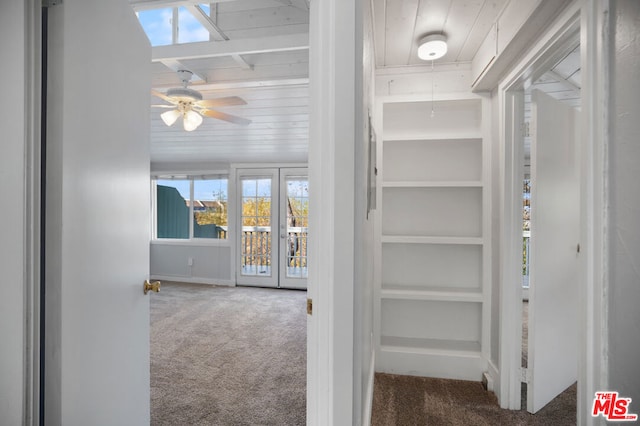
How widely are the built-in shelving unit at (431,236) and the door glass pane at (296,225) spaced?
3082mm

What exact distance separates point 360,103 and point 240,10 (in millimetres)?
1629

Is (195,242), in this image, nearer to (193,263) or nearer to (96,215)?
(193,263)

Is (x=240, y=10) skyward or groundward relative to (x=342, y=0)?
skyward

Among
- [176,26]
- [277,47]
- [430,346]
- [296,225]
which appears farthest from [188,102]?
[296,225]

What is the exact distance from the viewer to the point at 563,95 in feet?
9.41

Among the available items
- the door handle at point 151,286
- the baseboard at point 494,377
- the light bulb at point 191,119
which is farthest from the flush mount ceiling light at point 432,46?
the baseboard at point 494,377

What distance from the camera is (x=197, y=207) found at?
6.00 metres

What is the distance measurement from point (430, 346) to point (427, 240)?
853 mm

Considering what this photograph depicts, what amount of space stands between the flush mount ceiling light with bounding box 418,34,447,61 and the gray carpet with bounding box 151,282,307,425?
2.48 m

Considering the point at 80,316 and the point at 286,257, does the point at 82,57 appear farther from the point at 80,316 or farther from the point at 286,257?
the point at 286,257

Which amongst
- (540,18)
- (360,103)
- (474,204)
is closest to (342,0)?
(360,103)

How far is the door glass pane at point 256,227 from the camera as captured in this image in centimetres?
574

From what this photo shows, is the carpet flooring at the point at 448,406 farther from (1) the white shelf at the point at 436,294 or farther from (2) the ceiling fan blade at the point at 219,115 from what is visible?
(2) the ceiling fan blade at the point at 219,115

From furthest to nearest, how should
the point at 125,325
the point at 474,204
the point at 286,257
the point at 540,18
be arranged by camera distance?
the point at 286,257, the point at 474,204, the point at 540,18, the point at 125,325
